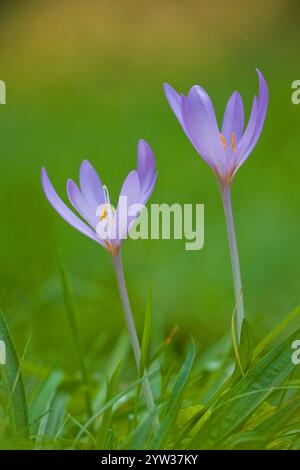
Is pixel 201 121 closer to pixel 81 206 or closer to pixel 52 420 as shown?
pixel 81 206

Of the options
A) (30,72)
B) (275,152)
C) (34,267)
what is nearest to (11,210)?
(34,267)

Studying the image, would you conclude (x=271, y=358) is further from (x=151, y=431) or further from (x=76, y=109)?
(x=76, y=109)

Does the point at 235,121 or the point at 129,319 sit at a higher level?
the point at 235,121

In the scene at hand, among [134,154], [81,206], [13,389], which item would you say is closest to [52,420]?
[13,389]

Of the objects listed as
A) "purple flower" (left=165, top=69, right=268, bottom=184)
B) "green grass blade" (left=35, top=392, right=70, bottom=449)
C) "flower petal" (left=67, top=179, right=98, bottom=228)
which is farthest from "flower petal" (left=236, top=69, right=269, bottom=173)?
"green grass blade" (left=35, top=392, right=70, bottom=449)

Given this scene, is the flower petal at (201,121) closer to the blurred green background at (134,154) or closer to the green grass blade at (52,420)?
the green grass blade at (52,420)
